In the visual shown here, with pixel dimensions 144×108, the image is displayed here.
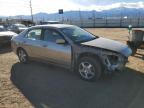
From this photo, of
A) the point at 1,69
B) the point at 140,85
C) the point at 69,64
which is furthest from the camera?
the point at 1,69

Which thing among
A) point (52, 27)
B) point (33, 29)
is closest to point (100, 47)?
point (52, 27)

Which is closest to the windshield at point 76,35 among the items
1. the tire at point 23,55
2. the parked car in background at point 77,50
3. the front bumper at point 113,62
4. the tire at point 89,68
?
the parked car in background at point 77,50

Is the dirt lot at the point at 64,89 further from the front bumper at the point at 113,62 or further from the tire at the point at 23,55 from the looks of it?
the tire at the point at 23,55

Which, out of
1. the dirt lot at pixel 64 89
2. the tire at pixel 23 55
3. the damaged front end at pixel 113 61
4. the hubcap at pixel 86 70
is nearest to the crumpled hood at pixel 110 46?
the damaged front end at pixel 113 61

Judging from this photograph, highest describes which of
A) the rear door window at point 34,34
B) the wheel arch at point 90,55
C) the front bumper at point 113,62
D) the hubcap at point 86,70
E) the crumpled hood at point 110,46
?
the rear door window at point 34,34

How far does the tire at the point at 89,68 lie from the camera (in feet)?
21.7

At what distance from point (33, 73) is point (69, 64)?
1408 mm

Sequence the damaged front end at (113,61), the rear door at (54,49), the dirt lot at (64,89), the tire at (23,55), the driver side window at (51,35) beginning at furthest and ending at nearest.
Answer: the tire at (23,55)
the driver side window at (51,35)
the rear door at (54,49)
the damaged front end at (113,61)
the dirt lot at (64,89)

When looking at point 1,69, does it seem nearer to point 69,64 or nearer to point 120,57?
point 69,64

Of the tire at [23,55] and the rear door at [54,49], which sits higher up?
the rear door at [54,49]

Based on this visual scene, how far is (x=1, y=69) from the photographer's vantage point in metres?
8.65

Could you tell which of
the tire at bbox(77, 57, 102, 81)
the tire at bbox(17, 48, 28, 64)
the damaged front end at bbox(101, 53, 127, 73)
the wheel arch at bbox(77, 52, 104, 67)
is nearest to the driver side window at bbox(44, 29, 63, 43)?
the wheel arch at bbox(77, 52, 104, 67)

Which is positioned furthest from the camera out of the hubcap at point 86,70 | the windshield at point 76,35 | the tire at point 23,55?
the tire at point 23,55

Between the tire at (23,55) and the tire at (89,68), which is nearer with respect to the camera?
the tire at (89,68)
